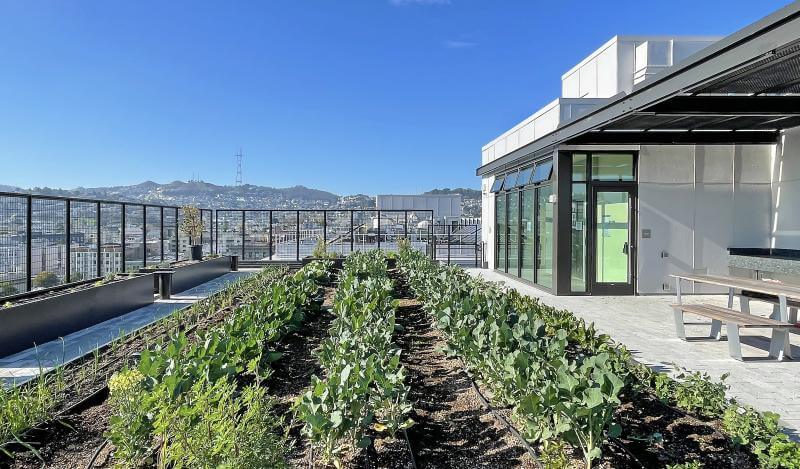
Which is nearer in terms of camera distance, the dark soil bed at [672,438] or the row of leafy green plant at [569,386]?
the row of leafy green plant at [569,386]

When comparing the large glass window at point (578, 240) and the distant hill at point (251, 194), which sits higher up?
the distant hill at point (251, 194)

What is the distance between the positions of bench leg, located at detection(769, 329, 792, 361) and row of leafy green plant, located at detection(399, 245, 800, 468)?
7.26ft

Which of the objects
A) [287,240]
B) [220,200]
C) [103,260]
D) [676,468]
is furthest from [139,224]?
[676,468]

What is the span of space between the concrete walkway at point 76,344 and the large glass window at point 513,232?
25.0 feet

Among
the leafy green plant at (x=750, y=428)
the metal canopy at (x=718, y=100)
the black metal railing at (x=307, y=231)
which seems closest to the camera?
the leafy green plant at (x=750, y=428)

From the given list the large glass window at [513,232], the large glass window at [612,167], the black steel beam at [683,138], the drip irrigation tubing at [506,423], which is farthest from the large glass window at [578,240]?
the drip irrigation tubing at [506,423]

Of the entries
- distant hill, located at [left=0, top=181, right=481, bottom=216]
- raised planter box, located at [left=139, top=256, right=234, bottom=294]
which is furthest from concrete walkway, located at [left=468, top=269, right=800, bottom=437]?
distant hill, located at [left=0, top=181, right=481, bottom=216]

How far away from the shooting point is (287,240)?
18125 millimetres

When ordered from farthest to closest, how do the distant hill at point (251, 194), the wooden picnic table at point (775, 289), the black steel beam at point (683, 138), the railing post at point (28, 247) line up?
1. the distant hill at point (251, 194)
2. the black steel beam at point (683, 138)
3. the railing post at point (28, 247)
4. the wooden picnic table at point (775, 289)

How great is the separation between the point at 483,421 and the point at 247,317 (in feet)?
7.58

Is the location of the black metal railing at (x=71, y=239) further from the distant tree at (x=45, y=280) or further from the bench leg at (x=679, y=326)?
the bench leg at (x=679, y=326)

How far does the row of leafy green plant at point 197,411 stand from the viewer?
2.35 meters

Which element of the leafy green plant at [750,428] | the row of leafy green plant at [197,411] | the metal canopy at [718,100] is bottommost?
the leafy green plant at [750,428]

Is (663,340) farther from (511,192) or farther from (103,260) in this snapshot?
(103,260)
